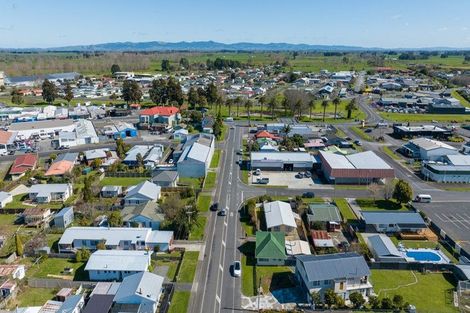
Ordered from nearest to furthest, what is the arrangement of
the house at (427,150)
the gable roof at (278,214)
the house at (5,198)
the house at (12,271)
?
the house at (12,271) < the gable roof at (278,214) < the house at (5,198) < the house at (427,150)

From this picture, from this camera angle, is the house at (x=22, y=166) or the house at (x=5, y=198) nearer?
the house at (x=5, y=198)

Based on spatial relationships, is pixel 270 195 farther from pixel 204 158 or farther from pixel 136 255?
pixel 136 255

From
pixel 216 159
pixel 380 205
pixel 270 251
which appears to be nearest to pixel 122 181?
pixel 216 159

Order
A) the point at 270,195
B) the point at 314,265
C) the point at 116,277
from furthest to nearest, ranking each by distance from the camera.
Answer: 1. the point at 270,195
2. the point at 116,277
3. the point at 314,265

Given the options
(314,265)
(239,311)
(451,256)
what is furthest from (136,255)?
(451,256)

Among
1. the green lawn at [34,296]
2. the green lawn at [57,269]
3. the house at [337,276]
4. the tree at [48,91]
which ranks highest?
the tree at [48,91]

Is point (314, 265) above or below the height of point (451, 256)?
above

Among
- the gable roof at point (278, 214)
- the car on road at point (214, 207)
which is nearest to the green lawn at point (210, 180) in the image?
the car on road at point (214, 207)

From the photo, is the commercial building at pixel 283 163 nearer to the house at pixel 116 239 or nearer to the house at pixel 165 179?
the house at pixel 165 179
